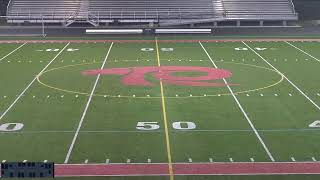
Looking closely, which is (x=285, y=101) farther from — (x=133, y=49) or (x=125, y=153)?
(x=133, y=49)

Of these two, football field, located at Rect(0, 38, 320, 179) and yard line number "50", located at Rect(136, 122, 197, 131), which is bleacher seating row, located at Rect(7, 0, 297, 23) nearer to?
football field, located at Rect(0, 38, 320, 179)

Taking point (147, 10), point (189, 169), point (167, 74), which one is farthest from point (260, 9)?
point (189, 169)

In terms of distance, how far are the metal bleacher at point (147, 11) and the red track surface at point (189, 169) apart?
2628 centimetres

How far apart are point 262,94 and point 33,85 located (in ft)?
24.7

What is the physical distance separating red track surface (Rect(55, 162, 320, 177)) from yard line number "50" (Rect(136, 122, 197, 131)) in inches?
115

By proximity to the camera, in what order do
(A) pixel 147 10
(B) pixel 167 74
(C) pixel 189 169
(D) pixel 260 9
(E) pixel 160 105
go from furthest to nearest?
(D) pixel 260 9
(A) pixel 147 10
(B) pixel 167 74
(E) pixel 160 105
(C) pixel 189 169

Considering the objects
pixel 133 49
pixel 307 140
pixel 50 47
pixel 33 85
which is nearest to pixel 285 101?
pixel 307 140

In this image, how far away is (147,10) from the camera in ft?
133

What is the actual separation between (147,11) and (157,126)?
25.7 meters

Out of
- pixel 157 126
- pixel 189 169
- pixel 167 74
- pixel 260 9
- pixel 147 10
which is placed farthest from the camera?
pixel 260 9

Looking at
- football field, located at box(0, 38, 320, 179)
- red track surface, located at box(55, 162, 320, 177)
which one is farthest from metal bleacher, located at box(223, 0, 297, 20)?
red track surface, located at box(55, 162, 320, 177)

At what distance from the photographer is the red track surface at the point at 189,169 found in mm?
11844

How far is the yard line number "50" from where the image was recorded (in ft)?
50.0

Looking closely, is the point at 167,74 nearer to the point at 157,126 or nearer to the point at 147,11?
the point at 157,126
